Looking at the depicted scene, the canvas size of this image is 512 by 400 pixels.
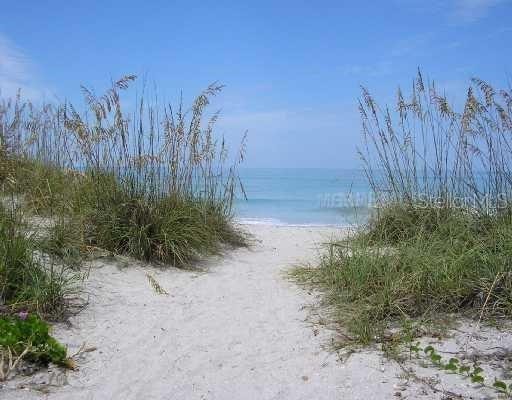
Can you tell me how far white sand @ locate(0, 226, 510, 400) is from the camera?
2283 millimetres

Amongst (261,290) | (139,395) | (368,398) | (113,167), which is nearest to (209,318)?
(261,290)

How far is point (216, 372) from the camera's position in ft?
8.21

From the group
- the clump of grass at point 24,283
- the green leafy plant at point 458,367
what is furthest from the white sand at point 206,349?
the clump of grass at point 24,283

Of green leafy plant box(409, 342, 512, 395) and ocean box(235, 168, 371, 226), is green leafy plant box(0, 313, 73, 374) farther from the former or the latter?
ocean box(235, 168, 371, 226)

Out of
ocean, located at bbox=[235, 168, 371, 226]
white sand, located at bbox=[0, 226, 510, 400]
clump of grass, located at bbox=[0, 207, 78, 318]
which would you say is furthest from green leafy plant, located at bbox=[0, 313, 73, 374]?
ocean, located at bbox=[235, 168, 371, 226]

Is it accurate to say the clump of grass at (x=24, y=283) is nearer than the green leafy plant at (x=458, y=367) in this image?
No

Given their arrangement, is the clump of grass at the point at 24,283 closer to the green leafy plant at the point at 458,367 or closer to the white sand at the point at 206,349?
the white sand at the point at 206,349

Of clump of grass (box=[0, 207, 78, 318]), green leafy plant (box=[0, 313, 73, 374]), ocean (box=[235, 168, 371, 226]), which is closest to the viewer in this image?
green leafy plant (box=[0, 313, 73, 374])

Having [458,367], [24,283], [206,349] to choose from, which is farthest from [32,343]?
[458,367]

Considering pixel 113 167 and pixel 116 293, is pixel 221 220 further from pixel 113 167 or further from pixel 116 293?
pixel 116 293

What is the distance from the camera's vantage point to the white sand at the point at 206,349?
7.49 feet

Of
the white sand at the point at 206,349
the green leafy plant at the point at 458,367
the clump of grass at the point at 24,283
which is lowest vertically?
the white sand at the point at 206,349

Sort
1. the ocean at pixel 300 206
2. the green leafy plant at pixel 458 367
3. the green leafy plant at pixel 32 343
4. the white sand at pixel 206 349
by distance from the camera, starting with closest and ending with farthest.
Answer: the green leafy plant at pixel 458 367
the white sand at pixel 206 349
the green leafy plant at pixel 32 343
the ocean at pixel 300 206

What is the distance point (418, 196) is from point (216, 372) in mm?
3160
